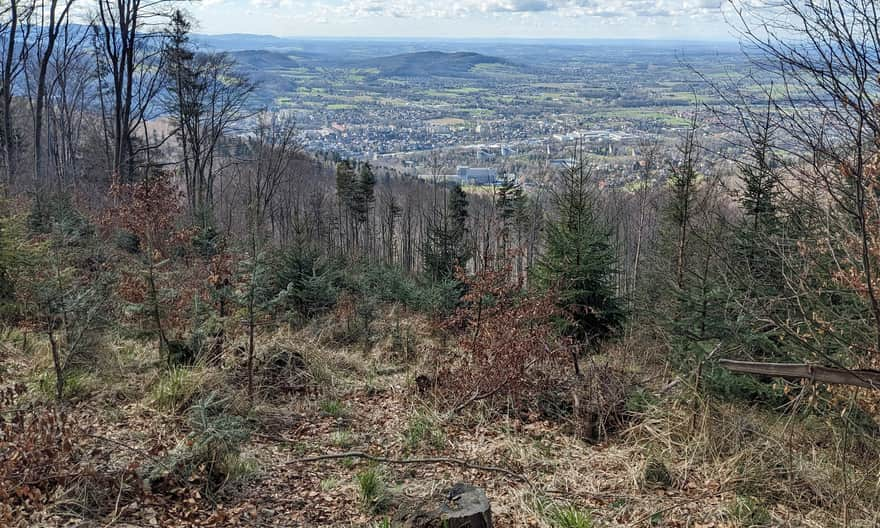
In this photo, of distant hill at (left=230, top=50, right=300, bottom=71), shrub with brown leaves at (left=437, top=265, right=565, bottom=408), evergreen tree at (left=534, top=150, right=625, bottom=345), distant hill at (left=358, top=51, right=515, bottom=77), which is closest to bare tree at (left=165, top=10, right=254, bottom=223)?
evergreen tree at (left=534, top=150, right=625, bottom=345)

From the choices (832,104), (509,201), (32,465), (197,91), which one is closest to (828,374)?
(832,104)

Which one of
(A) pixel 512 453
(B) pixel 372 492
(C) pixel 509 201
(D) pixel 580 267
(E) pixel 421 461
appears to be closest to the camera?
(B) pixel 372 492

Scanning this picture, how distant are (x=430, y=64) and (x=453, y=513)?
183m

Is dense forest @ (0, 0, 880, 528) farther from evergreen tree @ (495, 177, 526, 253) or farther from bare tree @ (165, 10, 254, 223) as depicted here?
→ evergreen tree @ (495, 177, 526, 253)

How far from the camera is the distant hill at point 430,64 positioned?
537 ft

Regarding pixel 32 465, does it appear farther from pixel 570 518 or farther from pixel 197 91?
pixel 197 91

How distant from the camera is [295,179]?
40.2 m

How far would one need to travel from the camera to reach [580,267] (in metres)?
9.38

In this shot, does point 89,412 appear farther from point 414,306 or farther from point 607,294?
point 414,306

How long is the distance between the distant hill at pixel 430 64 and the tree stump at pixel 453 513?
160021 mm

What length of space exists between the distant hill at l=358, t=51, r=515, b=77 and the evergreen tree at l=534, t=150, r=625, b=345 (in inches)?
6022

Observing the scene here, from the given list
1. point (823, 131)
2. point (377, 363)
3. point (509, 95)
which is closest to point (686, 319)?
point (823, 131)

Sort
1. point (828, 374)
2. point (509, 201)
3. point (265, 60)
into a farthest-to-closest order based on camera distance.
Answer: point (265, 60), point (509, 201), point (828, 374)

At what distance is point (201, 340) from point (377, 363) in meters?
2.72
